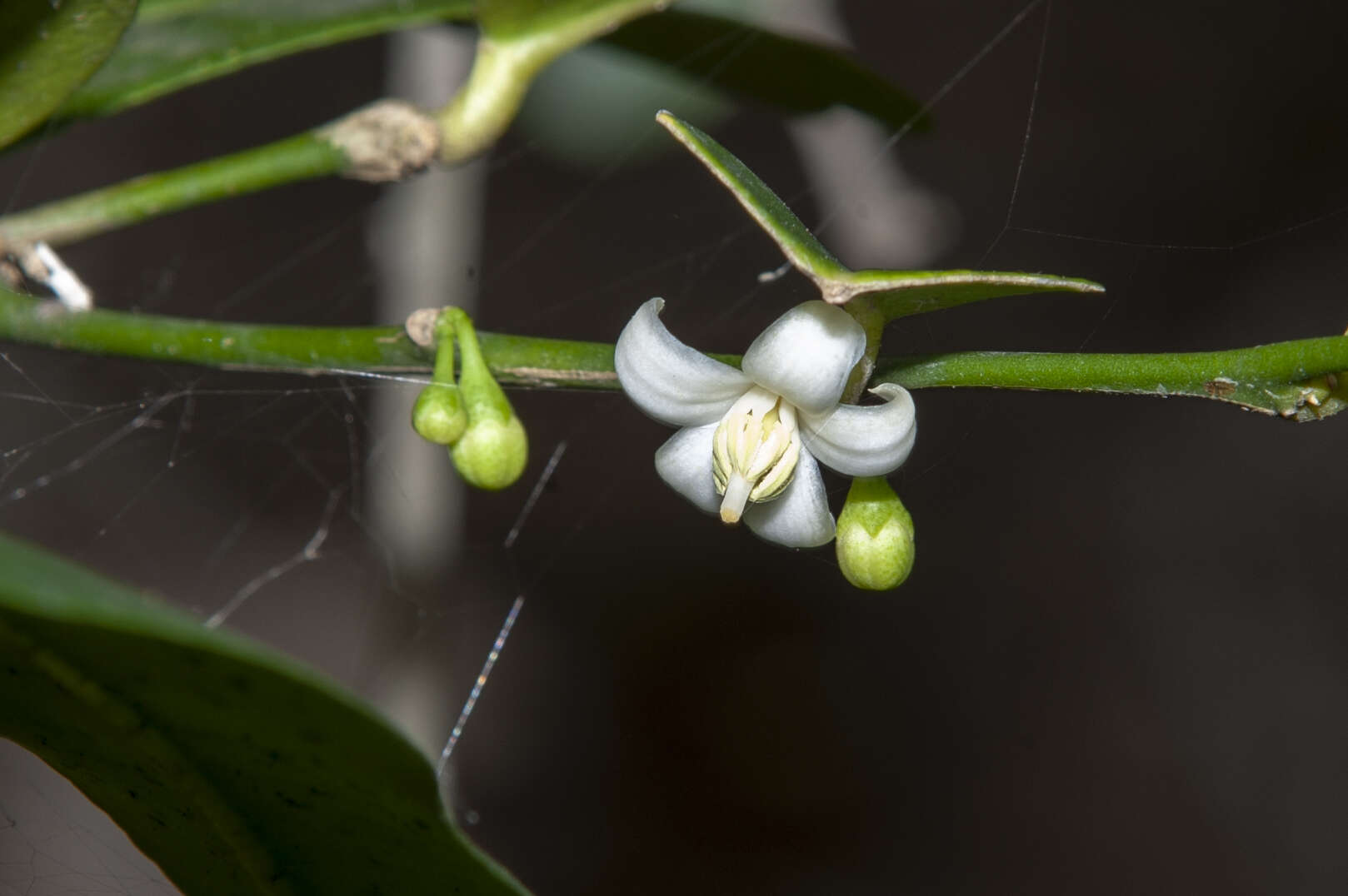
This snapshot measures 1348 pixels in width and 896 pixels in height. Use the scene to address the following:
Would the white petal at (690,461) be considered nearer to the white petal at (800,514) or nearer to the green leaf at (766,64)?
the white petal at (800,514)

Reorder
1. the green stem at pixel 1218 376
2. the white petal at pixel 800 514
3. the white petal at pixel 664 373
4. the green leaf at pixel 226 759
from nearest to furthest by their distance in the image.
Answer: the green leaf at pixel 226 759 → the green stem at pixel 1218 376 → the white petal at pixel 664 373 → the white petal at pixel 800 514

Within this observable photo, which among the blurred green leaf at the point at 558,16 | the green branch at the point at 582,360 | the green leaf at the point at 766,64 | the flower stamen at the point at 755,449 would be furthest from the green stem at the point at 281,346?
the green leaf at the point at 766,64

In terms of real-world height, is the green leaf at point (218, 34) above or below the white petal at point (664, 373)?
above

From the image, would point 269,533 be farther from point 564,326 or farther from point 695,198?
point 695,198

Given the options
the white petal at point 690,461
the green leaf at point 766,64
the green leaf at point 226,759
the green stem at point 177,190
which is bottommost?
the green leaf at point 226,759

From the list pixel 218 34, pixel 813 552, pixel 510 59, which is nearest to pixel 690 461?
pixel 510 59

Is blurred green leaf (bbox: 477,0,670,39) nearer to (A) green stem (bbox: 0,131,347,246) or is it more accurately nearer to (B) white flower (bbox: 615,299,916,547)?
(A) green stem (bbox: 0,131,347,246)
